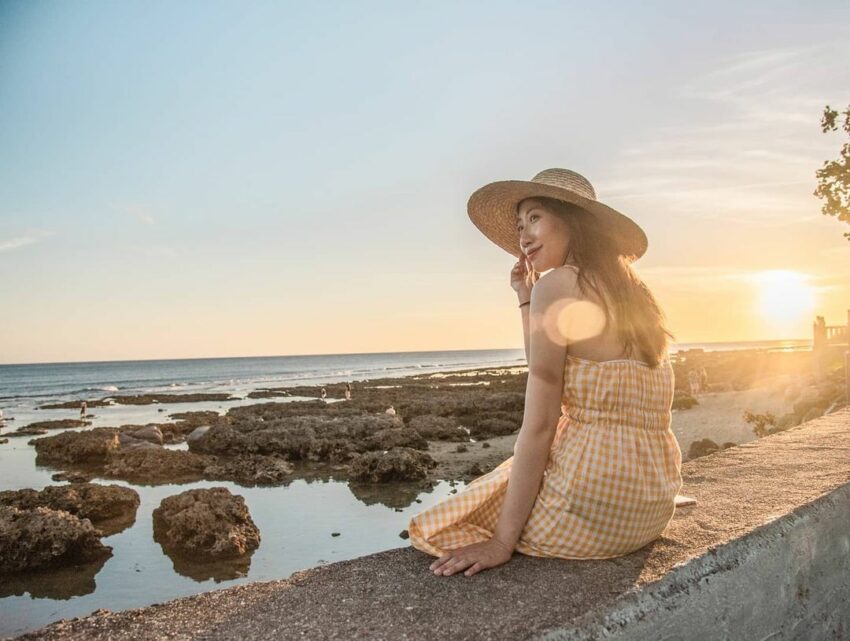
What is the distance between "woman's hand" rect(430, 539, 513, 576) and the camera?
2092 millimetres

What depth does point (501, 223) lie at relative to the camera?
307 centimetres

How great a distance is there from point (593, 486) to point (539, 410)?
32 centimetres

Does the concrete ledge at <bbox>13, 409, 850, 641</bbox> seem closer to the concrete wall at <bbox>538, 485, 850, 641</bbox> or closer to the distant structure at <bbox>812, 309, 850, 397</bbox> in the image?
the concrete wall at <bbox>538, 485, 850, 641</bbox>

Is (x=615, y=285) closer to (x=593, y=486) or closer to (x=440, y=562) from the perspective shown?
(x=593, y=486)

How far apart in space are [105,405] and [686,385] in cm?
2791

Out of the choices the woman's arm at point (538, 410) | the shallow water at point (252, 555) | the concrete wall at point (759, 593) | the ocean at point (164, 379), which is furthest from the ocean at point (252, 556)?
the ocean at point (164, 379)

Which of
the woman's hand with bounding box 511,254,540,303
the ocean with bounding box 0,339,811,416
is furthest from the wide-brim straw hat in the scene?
the ocean with bounding box 0,339,811,416

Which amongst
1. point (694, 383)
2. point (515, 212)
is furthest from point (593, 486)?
point (694, 383)

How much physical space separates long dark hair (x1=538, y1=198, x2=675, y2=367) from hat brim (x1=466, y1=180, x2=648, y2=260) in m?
0.06

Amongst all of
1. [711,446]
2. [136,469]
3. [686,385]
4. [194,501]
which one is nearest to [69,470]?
[136,469]

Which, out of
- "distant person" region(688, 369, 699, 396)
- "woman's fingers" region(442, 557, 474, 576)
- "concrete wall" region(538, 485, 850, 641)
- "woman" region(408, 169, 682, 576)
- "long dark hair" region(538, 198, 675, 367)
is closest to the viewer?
"concrete wall" region(538, 485, 850, 641)

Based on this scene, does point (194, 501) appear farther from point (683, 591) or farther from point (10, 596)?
point (683, 591)

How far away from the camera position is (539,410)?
2.24 meters

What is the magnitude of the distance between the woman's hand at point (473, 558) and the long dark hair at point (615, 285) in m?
0.87
